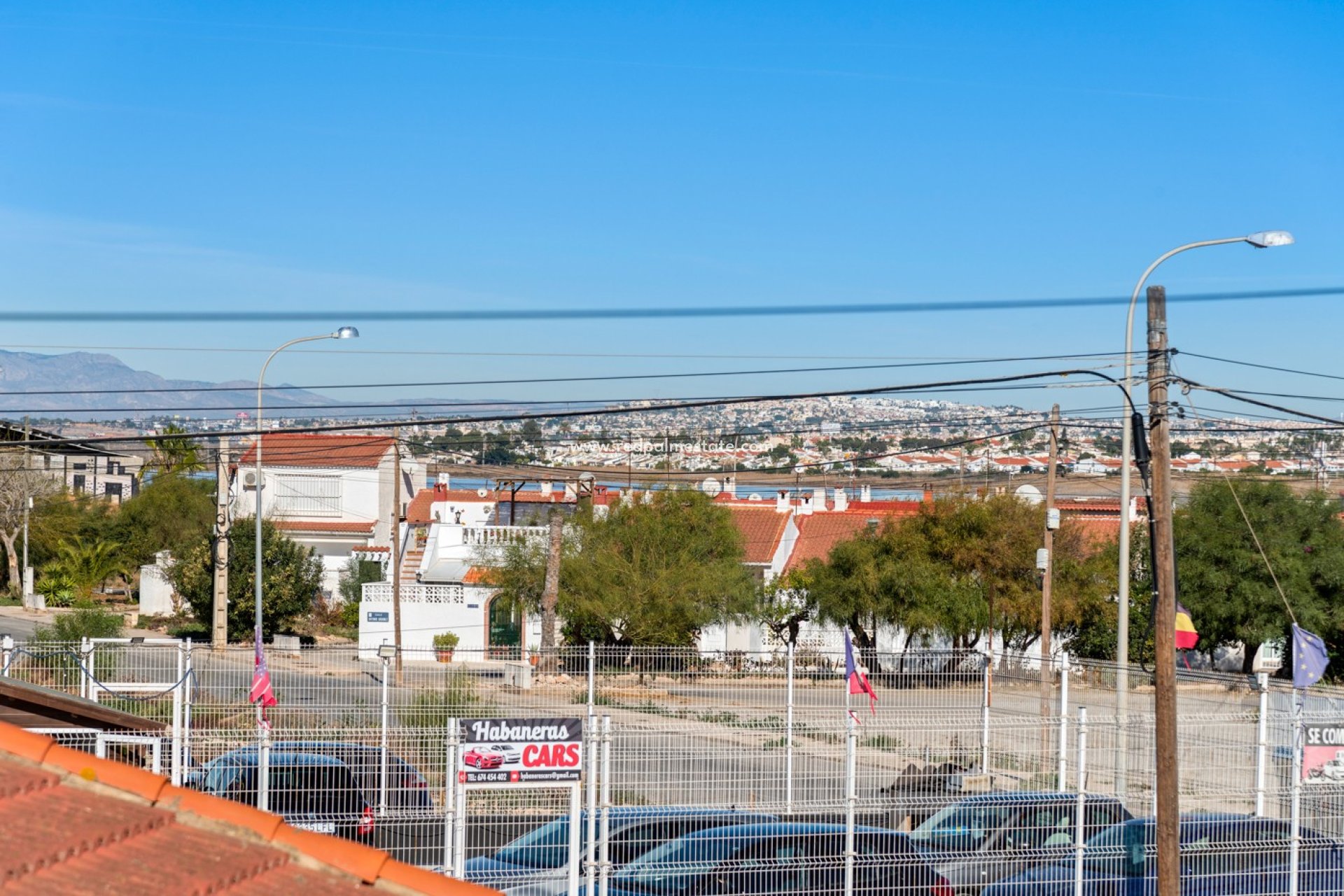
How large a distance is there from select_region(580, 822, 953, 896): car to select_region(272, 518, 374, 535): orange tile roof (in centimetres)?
5078

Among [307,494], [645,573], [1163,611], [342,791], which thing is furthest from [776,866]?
[307,494]

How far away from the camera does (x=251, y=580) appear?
44.8m

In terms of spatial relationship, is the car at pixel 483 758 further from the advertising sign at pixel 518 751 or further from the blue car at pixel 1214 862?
the blue car at pixel 1214 862

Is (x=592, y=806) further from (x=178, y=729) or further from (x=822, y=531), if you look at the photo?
(x=822, y=531)

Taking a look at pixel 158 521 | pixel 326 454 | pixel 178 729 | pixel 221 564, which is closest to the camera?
pixel 178 729

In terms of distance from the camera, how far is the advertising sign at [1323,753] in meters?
13.5

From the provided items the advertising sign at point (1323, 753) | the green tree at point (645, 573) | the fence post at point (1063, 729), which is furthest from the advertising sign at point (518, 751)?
the green tree at point (645, 573)

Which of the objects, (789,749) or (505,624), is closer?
(789,749)

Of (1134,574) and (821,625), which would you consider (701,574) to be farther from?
(1134,574)

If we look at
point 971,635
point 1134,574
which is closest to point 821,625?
point 971,635

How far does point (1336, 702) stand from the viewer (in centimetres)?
1656

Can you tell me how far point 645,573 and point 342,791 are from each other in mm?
25811

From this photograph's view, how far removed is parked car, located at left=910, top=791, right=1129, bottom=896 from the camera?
1344 centimetres

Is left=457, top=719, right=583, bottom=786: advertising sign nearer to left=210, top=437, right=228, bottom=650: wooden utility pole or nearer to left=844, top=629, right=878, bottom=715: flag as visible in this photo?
left=844, top=629, right=878, bottom=715: flag
